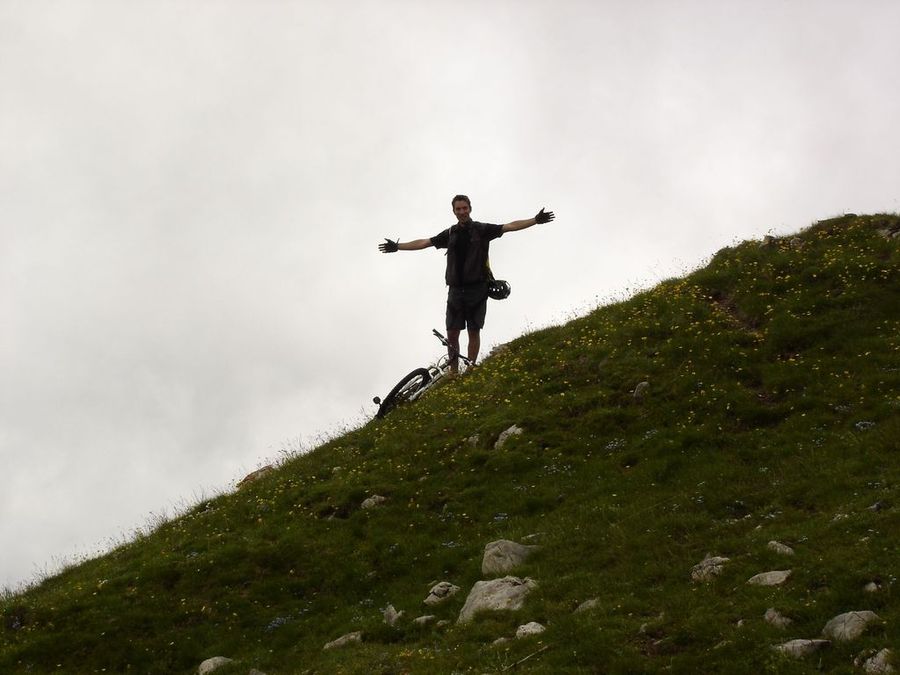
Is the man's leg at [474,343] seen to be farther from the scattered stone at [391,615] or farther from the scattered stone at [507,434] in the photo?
the scattered stone at [391,615]

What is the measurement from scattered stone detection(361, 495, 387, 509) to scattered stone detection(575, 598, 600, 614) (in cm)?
928

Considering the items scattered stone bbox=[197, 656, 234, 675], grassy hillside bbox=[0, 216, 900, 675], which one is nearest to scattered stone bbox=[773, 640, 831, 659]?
grassy hillside bbox=[0, 216, 900, 675]

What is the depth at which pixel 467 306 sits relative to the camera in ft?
104

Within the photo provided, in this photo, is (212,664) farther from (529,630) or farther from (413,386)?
(413,386)

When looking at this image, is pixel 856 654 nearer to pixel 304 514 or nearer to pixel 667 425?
pixel 667 425

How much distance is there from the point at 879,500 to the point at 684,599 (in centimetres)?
435

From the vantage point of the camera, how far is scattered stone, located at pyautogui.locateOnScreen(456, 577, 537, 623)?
16062mm

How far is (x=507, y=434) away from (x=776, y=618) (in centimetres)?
1298

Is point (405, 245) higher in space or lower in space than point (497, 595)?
higher

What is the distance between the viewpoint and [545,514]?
67.6 feet

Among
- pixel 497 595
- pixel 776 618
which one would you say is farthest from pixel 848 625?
pixel 497 595

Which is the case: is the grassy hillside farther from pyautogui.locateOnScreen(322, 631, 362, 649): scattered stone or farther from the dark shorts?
the dark shorts

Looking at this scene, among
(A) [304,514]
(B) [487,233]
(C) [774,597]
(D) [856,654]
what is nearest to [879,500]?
(C) [774,597]

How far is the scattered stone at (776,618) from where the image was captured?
12.6 m
